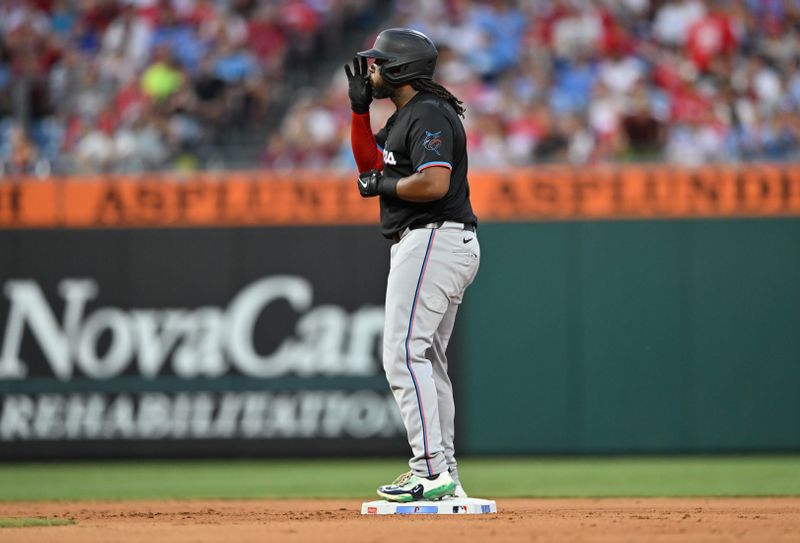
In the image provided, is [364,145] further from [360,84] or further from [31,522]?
[31,522]

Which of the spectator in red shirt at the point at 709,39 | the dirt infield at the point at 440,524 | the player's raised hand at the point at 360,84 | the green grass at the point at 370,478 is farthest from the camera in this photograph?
the spectator in red shirt at the point at 709,39

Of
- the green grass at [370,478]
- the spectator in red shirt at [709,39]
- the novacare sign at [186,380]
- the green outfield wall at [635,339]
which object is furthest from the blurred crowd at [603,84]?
the green grass at [370,478]

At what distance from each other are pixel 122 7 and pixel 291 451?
5906mm

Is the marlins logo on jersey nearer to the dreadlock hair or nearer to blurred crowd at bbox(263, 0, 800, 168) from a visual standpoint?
the dreadlock hair

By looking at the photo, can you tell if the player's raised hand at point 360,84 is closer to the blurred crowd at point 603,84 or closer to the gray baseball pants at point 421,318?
the gray baseball pants at point 421,318

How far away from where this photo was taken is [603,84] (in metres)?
12.8

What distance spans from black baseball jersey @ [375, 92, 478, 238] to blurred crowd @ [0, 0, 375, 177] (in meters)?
5.83

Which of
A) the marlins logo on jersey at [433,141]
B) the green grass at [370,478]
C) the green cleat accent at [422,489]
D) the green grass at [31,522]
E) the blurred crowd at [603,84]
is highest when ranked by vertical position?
the blurred crowd at [603,84]

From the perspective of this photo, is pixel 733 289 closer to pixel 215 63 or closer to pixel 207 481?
pixel 207 481

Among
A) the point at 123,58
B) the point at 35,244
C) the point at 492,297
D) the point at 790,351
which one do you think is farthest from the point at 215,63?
the point at 790,351

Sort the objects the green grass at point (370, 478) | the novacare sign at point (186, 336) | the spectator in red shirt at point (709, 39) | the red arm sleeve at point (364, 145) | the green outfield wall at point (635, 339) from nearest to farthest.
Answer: the red arm sleeve at point (364, 145) → the green grass at point (370, 478) → the green outfield wall at point (635, 339) → the novacare sign at point (186, 336) → the spectator in red shirt at point (709, 39)

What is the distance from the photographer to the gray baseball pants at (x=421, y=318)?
19.9 feet

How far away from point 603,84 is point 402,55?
6915 millimetres

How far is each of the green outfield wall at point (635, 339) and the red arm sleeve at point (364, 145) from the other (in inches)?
206
